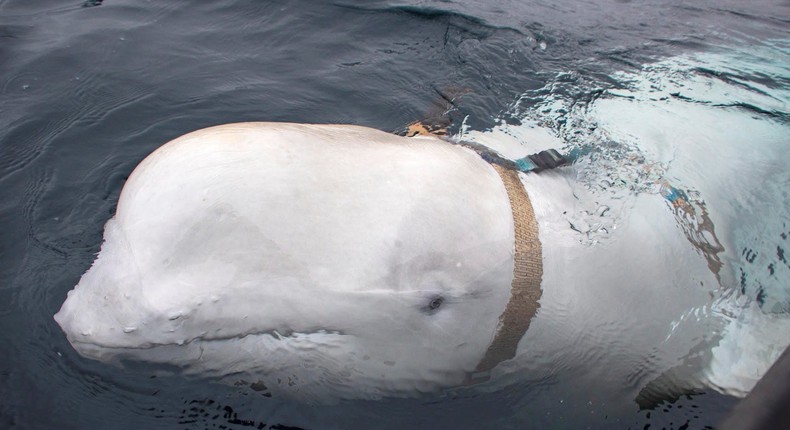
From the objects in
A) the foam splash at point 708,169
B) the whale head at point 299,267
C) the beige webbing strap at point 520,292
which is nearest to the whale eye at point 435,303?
the whale head at point 299,267

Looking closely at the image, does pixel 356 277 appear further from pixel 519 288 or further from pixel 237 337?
pixel 519 288

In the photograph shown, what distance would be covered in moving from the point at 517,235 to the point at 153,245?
1497mm

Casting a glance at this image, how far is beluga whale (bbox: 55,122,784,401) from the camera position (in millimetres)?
2436

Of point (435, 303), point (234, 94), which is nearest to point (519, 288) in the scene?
point (435, 303)

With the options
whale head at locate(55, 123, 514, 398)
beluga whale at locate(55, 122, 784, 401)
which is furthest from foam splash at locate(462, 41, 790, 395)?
whale head at locate(55, 123, 514, 398)

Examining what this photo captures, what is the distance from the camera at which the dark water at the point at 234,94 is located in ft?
10.3

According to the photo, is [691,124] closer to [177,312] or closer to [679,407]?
[679,407]

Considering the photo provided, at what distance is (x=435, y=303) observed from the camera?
2.69 meters

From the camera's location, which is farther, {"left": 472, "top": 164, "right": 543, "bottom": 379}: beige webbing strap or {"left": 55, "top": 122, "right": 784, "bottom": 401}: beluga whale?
{"left": 472, "top": 164, "right": 543, "bottom": 379}: beige webbing strap

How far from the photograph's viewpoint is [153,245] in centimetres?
242

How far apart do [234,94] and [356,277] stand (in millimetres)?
3726

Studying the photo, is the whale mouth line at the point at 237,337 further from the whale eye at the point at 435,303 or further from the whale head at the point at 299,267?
the whale eye at the point at 435,303

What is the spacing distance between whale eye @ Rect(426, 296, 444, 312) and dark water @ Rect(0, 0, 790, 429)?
23.1 inches

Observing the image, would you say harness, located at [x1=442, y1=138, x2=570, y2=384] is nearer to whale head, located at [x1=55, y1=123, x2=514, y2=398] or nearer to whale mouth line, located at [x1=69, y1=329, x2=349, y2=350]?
whale head, located at [x1=55, y1=123, x2=514, y2=398]
